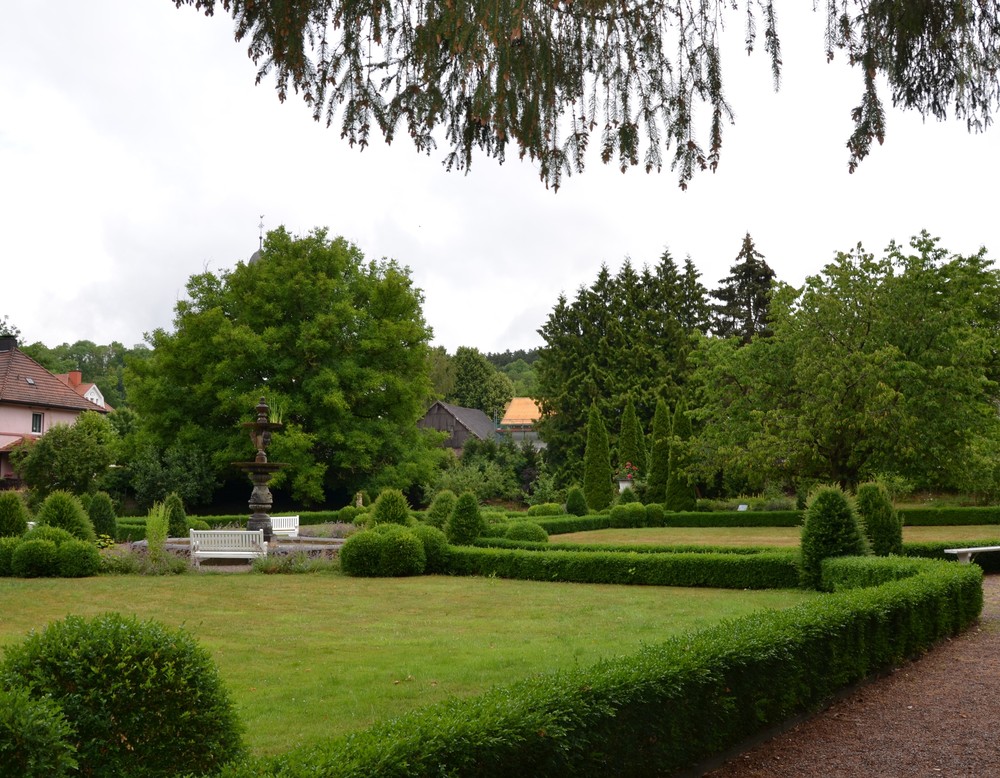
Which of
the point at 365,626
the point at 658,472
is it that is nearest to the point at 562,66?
the point at 365,626

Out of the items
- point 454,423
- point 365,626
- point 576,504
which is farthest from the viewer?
point 454,423

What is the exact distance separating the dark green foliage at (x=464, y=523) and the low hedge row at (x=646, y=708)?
1106cm

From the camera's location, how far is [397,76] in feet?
15.2

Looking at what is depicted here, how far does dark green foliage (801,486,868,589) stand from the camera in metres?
13.8

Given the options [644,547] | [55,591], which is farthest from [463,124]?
[644,547]

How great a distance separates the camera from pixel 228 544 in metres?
18.2

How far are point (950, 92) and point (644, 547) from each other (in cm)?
1449

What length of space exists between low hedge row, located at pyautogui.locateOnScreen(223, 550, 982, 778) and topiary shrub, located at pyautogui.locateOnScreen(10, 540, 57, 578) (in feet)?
45.8

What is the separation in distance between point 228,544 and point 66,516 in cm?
344

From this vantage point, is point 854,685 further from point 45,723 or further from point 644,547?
point 644,547

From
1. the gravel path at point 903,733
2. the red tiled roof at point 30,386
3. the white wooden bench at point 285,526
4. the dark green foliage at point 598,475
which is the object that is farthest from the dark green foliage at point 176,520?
the red tiled roof at point 30,386

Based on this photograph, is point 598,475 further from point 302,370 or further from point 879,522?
point 879,522

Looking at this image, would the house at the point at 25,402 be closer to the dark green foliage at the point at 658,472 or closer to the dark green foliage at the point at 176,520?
the dark green foliage at the point at 176,520

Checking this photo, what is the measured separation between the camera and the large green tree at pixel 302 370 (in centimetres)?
3312
